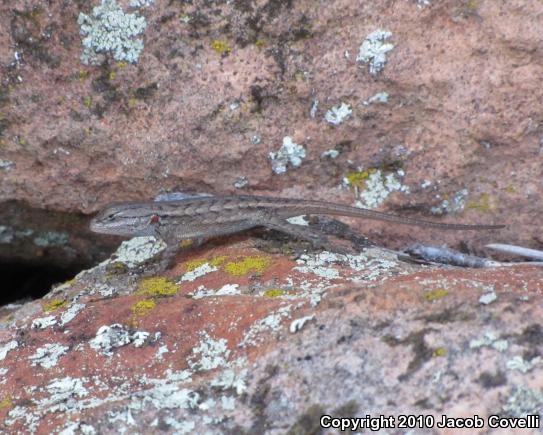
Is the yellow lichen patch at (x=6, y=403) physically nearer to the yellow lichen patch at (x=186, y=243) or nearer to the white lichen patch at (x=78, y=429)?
the white lichen patch at (x=78, y=429)

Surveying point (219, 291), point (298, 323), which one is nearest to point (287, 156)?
point (219, 291)

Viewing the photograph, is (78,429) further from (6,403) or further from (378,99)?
(378,99)

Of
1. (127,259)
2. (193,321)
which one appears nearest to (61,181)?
(127,259)

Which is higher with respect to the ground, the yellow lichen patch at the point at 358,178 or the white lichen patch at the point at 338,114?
the white lichen patch at the point at 338,114

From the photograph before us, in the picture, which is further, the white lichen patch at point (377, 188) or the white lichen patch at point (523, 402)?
the white lichen patch at point (377, 188)

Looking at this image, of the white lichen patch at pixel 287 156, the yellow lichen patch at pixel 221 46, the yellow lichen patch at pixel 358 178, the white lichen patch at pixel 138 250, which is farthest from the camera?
the white lichen patch at pixel 138 250

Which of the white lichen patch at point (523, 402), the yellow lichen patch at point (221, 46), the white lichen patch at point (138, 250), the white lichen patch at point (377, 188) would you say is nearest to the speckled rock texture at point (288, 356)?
the white lichen patch at point (523, 402)

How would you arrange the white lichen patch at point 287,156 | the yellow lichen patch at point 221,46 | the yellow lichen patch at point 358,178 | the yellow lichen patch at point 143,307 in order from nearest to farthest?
the yellow lichen patch at point 143,307, the yellow lichen patch at point 221,46, the white lichen patch at point 287,156, the yellow lichen patch at point 358,178

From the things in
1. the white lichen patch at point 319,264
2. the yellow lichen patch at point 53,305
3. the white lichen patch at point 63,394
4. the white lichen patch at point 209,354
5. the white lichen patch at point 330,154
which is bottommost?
the white lichen patch at point 63,394
